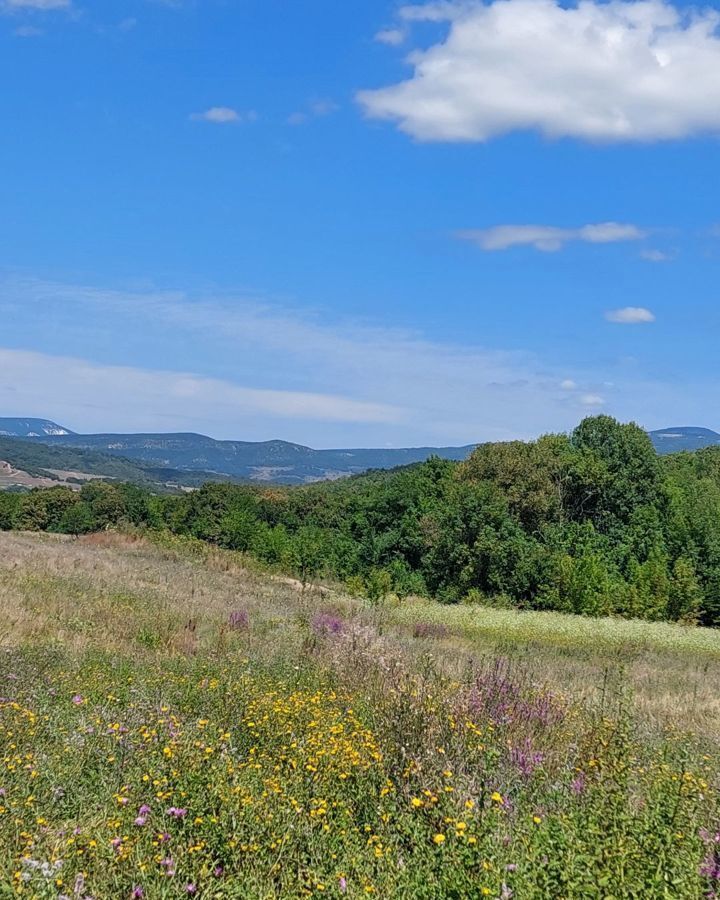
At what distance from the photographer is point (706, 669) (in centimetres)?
1700

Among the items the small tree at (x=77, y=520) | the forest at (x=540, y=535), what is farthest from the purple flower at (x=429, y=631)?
the small tree at (x=77, y=520)

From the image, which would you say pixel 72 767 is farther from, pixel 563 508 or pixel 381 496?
pixel 381 496

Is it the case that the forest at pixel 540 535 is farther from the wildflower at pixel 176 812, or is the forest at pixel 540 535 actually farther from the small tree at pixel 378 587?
the wildflower at pixel 176 812

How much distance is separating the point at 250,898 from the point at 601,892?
1.60 m

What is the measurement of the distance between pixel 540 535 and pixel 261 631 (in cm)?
3743

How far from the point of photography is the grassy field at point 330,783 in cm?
364

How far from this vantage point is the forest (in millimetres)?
42750

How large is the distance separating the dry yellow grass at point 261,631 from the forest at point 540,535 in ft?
34.3

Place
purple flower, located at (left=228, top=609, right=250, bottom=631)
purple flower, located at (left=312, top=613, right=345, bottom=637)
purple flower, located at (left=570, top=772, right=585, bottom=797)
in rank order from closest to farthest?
1. purple flower, located at (left=570, top=772, right=585, bottom=797)
2. purple flower, located at (left=312, top=613, right=345, bottom=637)
3. purple flower, located at (left=228, top=609, right=250, bottom=631)

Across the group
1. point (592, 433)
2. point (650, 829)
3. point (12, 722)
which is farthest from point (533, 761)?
point (592, 433)

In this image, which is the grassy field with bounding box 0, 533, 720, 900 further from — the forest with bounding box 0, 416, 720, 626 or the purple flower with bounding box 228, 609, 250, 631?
the forest with bounding box 0, 416, 720, 626

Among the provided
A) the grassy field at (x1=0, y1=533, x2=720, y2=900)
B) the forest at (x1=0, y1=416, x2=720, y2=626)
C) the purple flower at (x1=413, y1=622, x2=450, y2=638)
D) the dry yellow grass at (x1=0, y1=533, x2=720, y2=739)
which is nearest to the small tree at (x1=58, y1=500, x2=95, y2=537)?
the forest at (x1=0, y1=416, x2=720, y2=626)

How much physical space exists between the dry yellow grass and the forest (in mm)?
10457

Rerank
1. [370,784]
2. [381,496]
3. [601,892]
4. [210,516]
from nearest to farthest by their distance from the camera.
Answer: [601,892], [370,784], [381,496], [210,516]
